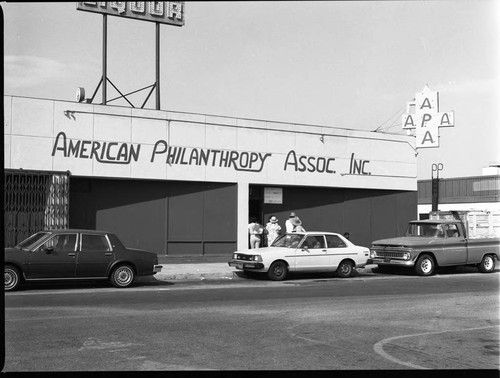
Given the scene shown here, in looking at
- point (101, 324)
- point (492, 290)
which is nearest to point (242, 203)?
point (492, 290)

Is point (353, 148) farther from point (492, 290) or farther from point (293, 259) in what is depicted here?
point (492, 290)

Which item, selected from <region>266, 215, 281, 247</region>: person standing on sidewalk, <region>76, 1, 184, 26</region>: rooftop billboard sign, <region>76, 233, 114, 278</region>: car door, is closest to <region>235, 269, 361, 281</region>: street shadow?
<region>266, 215, 281, 247</region>: person standing on sidewalk

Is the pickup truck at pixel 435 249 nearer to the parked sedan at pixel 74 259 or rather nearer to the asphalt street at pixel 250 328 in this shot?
the asphalt street at pixel 250 328

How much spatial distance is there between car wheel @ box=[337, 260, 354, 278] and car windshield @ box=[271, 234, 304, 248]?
1554mm

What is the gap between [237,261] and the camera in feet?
57.7

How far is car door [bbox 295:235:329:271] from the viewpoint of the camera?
688 inches

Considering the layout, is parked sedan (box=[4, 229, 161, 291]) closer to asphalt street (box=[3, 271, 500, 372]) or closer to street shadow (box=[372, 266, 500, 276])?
asphalt street (box=[3, 271, 500, 372])

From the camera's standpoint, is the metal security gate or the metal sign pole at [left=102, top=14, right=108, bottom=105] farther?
the metal sign pole at [left=102, top=14, right=108, bottom=105]

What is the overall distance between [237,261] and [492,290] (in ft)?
22.5

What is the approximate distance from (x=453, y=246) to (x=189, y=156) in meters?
9.47

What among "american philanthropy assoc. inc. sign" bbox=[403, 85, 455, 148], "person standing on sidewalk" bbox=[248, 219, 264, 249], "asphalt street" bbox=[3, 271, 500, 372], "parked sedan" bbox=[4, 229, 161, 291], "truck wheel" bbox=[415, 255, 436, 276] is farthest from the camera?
"american philanthropy assoc. inc. sign" bbox=[403, 85, 455, 148]

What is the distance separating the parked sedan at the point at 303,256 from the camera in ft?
56.0

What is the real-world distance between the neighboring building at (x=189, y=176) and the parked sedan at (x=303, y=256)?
4.52m

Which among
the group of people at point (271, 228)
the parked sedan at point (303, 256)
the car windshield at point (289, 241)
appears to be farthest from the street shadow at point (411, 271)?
the car windshield at point (289, 241)
